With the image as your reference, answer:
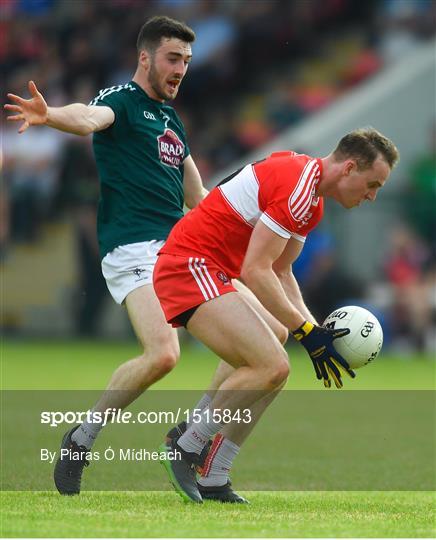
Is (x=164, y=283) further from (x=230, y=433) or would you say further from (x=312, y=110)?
(x=312, y=110)

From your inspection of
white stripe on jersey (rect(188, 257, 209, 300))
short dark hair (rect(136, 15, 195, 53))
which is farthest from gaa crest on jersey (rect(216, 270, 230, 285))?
short dark hair (rect(136, 15, 195, 53))

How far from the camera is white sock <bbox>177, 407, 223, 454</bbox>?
25.3 ft

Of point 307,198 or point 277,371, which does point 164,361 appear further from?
point 307,198

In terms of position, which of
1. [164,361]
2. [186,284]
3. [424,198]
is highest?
[186,284]

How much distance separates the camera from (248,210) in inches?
301

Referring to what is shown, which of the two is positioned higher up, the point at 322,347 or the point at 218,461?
the point at 322,347

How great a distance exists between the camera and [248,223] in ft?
25.2

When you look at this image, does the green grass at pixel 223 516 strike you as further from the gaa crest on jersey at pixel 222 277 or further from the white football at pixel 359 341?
the gaa crest on jersey at pixel 222 277

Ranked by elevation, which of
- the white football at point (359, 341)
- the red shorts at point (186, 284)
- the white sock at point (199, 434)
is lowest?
the white sock at point (199, 434)

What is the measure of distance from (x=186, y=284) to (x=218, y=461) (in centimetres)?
107

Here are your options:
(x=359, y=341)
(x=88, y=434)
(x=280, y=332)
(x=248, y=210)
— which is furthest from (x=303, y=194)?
(x=88, y=434)

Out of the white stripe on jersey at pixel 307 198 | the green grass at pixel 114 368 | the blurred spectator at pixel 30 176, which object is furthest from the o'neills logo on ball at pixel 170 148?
the blurred spectator at pixel 30 176

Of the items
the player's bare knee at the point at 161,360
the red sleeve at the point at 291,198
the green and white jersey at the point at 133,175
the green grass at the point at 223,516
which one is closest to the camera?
the green grass at the point at 223,516

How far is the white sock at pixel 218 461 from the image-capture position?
774 cm
